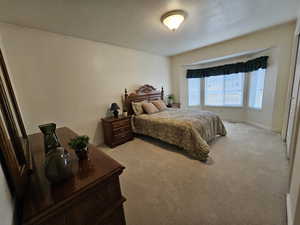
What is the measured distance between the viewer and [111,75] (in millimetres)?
3361

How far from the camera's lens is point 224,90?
4.64m

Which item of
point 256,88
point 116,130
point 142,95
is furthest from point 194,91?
point 116,130

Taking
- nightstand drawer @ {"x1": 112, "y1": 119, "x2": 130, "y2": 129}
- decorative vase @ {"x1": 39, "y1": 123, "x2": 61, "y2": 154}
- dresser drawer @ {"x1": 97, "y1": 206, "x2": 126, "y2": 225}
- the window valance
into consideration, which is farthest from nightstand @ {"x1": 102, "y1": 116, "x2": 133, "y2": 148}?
the window valance

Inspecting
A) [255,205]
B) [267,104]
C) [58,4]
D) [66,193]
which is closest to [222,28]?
[267,104]

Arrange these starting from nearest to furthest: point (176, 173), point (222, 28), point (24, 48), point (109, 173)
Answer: point (109, 173), point (176, 173), point (24, 48), point (222, 28)

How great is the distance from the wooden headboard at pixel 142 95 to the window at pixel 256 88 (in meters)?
2.85

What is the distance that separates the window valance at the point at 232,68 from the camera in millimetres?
3438

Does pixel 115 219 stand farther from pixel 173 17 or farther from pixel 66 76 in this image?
pixel 66 76

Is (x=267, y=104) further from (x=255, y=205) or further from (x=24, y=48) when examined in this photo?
(x=24, y=48)

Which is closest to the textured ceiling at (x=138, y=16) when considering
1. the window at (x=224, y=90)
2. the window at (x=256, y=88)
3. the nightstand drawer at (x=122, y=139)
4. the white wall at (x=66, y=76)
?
the white wall at (x=66, y=76)

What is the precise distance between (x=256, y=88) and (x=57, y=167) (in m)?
4.98

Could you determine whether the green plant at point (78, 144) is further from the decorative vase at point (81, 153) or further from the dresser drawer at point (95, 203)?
the dresser drawer at point (95, 203)

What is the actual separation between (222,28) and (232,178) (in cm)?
301

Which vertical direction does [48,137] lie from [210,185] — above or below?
above
